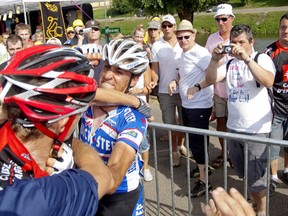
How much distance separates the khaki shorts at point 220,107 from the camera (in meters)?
5.08

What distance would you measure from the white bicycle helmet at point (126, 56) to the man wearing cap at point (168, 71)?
2.78 meters

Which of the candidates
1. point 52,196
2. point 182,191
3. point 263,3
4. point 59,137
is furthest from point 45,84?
point 263,3

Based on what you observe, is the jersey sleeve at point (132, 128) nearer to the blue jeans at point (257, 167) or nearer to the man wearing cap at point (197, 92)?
the blue jeans at point (257, 167)

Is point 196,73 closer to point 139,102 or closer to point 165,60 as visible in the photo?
point 165,60

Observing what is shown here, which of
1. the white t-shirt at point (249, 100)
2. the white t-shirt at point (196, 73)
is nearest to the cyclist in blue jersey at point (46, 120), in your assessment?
the white t-shirt at point (249, 100)

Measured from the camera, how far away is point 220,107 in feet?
16.9

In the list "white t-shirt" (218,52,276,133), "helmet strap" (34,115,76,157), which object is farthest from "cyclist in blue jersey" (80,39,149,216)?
"white t-shirt" (218,52,276,133)

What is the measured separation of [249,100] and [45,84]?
2776 millimetres

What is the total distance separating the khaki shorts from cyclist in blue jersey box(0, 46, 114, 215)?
374cm

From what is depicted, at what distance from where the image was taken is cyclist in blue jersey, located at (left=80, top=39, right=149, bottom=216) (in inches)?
86.2

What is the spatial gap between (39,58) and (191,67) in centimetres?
342

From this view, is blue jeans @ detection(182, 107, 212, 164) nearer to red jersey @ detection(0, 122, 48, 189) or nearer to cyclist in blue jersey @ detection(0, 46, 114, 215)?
cyclist in blue jersey @ detection(0, 46, 114, 215)

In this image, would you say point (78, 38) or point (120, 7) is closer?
point (78, 38)

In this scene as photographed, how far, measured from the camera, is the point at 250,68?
141 inches
